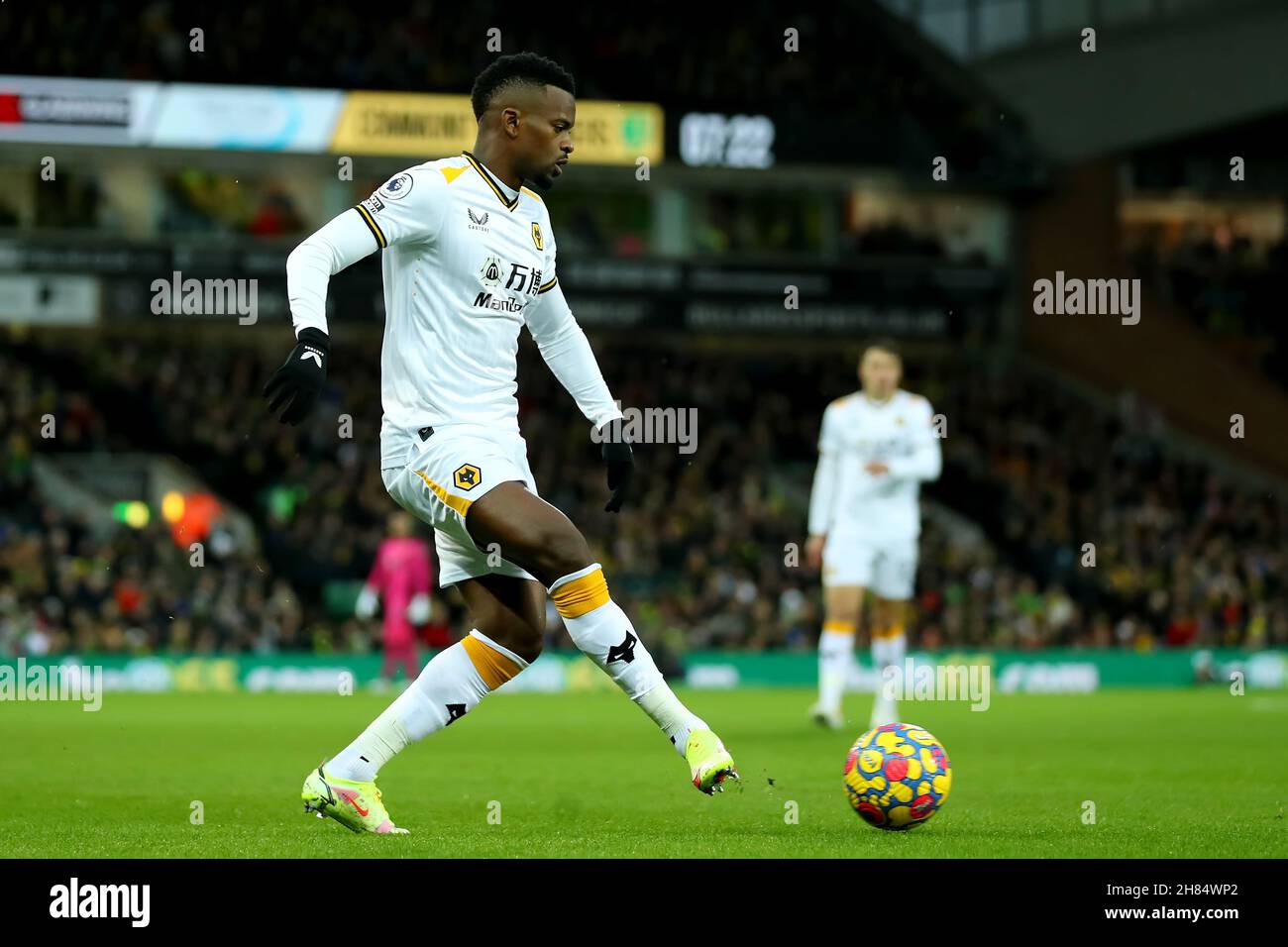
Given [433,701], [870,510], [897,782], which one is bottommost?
[897,782]

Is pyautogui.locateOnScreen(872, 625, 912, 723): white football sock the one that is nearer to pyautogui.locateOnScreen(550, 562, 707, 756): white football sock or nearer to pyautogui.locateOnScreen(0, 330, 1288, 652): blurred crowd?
pyautogui.locateOnScreen(550, 562, 707, 756): white football sock

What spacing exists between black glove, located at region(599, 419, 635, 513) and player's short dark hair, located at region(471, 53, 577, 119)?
1.31 meters

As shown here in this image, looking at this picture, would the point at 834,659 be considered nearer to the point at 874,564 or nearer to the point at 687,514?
the point at 874,564

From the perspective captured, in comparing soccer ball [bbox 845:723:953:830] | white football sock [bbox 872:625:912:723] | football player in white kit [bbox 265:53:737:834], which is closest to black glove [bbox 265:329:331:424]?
football player in white kit [bbox 265:53:737:834]

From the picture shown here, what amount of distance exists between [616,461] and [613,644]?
2.96 ft

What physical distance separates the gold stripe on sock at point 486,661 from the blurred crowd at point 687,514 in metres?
16.8

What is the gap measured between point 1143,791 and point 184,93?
21.2 meters

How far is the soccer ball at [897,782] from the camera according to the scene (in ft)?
23.4

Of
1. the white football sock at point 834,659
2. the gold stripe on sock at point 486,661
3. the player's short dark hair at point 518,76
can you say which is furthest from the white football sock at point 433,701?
the white football sock at point 834,659

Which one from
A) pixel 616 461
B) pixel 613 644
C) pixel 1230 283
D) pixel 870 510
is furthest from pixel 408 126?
pixel 613 644

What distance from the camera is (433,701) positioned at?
23.1ft

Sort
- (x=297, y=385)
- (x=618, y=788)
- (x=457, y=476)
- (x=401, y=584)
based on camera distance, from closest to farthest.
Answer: (x=297, y=385)
(x=457, y=476)
(x=618, y=788)
(x=401, y=584)

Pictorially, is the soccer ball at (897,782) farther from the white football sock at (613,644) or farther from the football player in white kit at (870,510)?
the football player in white kit at (870,510)
